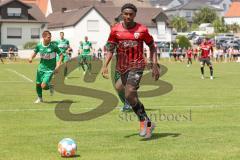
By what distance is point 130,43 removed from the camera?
397 inches

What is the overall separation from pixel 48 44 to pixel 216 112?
5.14 meters

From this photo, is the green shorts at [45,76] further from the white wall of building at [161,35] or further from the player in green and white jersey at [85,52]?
the white wall of building at [161,35]

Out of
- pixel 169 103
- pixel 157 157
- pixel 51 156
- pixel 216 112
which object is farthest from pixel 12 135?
pixel 169 103

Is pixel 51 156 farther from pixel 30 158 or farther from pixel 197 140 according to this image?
pixel 197 140

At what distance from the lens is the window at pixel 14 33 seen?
79.9m

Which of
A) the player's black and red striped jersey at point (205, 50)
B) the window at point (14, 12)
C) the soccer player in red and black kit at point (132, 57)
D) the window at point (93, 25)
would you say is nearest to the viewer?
the soccer player in red and black kit at point (132, 57)

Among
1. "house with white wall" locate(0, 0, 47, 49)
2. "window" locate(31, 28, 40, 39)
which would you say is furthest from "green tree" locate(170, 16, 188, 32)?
"house with white wall" locate(0, 0, 47, 49)

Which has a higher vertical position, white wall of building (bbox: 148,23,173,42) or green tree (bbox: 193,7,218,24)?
green tree (bbox: 193,7,218,24)

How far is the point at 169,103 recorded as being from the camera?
16297 mm

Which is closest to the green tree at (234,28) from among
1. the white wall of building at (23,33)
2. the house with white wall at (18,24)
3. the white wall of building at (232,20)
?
the white wall of building at (232,20)

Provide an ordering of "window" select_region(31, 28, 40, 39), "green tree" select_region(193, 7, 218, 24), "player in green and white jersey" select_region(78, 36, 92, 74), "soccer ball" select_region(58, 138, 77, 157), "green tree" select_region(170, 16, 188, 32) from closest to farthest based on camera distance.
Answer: "soccer ball" select_region(58, 138, 77, 157) < "player in green and white jersey" select_region(78, 36, 92, 74) < "window" select_region(31, 28, 40, 39) < "green tree" select_region(170, 16, 188, 32) < "green tree" select_region(193, 7, 218, 24)

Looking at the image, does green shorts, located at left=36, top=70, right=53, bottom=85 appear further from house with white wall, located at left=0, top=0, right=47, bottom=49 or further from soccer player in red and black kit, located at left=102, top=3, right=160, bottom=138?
house with white wall, located at left=0, top=0, right=47, bottom=49

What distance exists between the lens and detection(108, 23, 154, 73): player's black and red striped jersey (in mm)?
10055

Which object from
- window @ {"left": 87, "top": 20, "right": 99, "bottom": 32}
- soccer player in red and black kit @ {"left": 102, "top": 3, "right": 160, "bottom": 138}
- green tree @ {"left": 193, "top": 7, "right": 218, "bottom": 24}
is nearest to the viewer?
soccer player in red and black kit @ {"left": 102, "top": 3, "right": 160, "bottom": 138}
